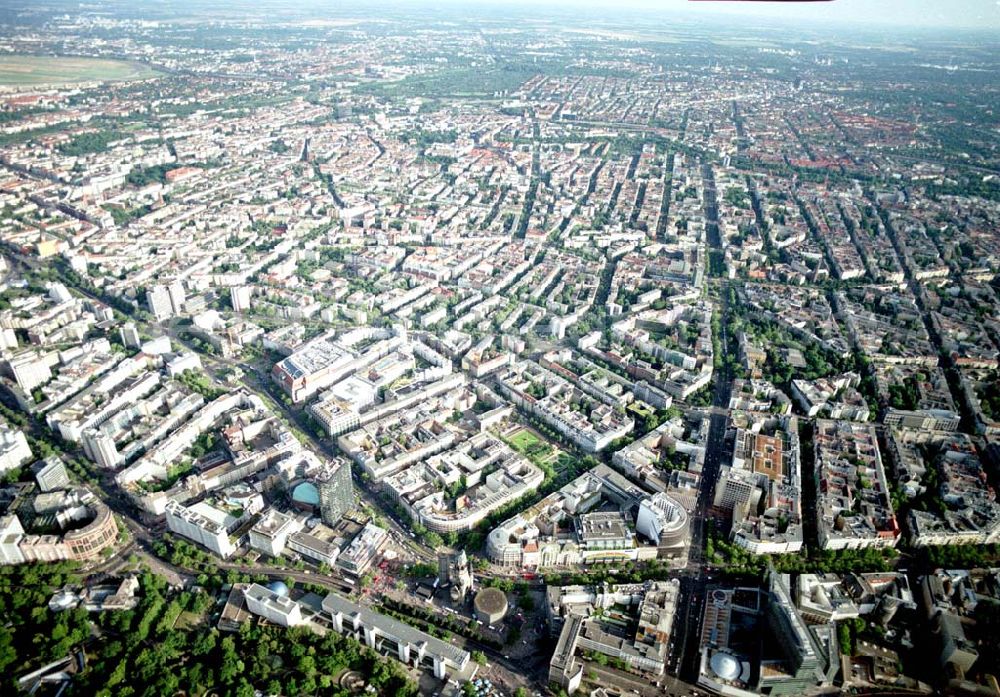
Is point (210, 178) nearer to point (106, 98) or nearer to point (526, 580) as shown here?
point (106, 98)

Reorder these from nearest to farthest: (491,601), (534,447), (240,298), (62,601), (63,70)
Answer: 1. (62,601)
2. (491,601)
3. (534,447)
4. (240,298)
5. (63,70)

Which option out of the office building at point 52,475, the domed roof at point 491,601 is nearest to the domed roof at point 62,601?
the office building at point 52,475

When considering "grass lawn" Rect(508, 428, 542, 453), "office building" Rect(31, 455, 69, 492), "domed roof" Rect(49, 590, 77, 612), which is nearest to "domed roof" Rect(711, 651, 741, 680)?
"grass lawn" Rect(508, 428, 542, 453)

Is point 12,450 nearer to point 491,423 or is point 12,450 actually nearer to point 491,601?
point 491,423

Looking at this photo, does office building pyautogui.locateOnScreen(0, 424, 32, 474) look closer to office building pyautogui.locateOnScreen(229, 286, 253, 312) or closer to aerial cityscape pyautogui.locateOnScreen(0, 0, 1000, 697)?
aerial cityscape pyautogui.locateOnScreen(0, 0, 1000, 697)

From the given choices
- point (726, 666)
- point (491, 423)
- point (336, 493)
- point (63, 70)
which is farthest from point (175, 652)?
point (63, 70)

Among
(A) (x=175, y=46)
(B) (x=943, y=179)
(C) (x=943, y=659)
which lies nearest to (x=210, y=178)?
(C) (x=943, y=659)

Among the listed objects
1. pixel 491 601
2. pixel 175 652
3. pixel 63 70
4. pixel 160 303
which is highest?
pixel 63 70
